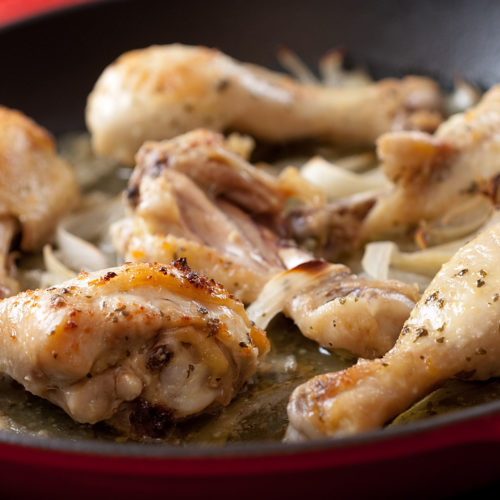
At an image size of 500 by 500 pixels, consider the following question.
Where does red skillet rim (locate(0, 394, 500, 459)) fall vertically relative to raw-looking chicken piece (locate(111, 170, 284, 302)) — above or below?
above

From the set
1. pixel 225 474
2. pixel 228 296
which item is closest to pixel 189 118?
pixel 228 296

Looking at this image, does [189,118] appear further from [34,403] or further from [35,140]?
[34,403]

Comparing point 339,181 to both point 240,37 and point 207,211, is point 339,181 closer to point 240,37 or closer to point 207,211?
point 207,211

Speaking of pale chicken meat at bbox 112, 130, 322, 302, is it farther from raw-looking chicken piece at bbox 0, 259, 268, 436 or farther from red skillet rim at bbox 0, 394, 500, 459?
red skillet rim at bbox 0, 394, 500, 459

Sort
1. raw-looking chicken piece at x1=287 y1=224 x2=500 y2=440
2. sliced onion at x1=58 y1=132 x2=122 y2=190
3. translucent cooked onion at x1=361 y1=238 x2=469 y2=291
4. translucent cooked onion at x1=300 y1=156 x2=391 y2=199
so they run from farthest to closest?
sliced onion at x1=58 y1=132 x2=122 y2=190, translucent cooked onion at x1=300 y1=156 x2=391 y2=199, translucent cooked onion at x1=361 y1=238 x2=469 y2=291, raw-looking chicken piece at x1=287 y1=224 x2=500 y2=440

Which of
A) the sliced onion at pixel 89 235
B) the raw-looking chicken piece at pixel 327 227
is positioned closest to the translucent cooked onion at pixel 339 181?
the raw-looking chicken piece at pixel 327 227

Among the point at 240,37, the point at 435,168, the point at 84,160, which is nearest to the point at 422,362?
the point at 435,168

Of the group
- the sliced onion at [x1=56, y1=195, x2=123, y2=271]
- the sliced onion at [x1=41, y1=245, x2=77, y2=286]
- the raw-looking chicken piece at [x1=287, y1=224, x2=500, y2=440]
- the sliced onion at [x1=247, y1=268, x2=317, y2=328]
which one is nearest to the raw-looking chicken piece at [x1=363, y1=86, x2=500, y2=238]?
the sliced onion at [x1=247, y1=268, x2=317, y2=328]
